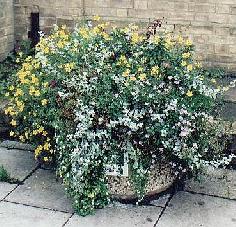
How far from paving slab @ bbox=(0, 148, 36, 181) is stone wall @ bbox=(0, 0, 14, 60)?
1.97 meters

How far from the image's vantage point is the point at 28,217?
468 centimetres

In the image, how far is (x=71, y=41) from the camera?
17.0ft

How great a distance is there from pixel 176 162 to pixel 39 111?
4.32ft

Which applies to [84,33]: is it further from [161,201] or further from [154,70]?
[161,201]

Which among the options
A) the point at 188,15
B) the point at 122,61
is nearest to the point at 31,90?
the point at 122,61

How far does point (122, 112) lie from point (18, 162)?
158 cm

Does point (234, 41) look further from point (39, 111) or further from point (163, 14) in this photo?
point (39, 111)

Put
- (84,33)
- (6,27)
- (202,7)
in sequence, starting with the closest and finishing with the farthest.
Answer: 1. (84,33)
2. (202,7)
3. (6,27)

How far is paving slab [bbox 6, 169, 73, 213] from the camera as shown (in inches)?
192

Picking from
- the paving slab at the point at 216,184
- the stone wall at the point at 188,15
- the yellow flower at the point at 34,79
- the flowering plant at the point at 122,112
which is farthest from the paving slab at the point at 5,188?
the stone wall at the point at 188,15

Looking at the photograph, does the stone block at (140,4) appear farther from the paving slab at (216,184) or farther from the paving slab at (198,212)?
the paving slab at (198,212)

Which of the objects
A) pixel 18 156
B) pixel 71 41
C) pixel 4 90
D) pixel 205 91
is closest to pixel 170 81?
pixel 205 91

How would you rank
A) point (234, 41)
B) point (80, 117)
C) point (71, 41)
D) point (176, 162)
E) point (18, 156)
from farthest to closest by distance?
point (234, 41), point (18, 156), point (71, 41), point (176, 162), point (80, 117)

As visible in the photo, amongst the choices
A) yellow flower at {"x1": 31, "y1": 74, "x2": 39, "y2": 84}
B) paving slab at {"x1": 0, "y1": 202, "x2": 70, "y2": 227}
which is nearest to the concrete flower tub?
paving slab at {"x1": 0, "y1": 202, "x2": 70, "y2": 227}
